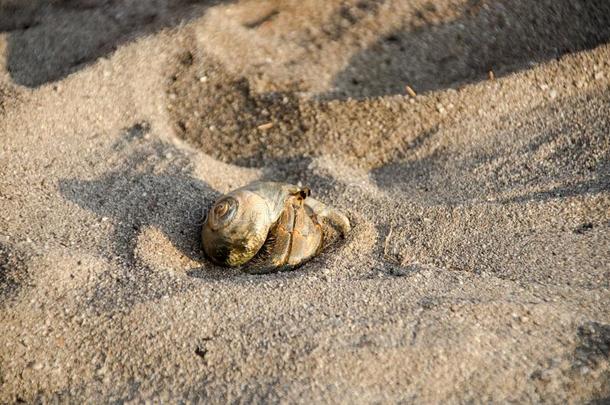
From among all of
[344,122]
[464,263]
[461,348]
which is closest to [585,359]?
[461,348]

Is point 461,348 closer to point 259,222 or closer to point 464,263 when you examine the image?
point 464,263

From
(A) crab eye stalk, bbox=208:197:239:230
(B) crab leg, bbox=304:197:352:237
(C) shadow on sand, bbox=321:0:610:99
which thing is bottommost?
(B) crab leg, bbox=304:197:352:237

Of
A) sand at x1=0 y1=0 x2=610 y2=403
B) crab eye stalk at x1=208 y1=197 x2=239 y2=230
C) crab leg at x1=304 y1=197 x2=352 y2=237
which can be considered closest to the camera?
sand at x1=0 y1=0 x2=610 y2=403

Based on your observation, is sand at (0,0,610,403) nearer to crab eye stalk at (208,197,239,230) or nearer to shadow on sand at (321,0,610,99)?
shadow on sand at (321,0,610,99)

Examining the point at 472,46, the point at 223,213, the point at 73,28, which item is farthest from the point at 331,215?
the point at 73,28

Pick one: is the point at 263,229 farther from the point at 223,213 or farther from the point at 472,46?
the point at 472,46

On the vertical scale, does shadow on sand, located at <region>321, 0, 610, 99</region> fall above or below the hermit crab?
above

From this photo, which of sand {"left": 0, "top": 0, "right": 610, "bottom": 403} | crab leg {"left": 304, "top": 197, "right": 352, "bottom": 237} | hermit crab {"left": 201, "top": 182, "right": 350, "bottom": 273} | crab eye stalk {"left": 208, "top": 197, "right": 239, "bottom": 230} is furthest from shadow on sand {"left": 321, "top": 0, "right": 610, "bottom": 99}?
crab eye stalk {"left": 208, "top": 197, "right": 239, "bottom": 230}
